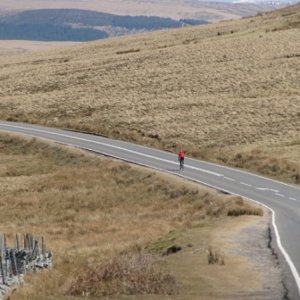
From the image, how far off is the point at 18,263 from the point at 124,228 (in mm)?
10895

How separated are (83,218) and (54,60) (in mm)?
77140

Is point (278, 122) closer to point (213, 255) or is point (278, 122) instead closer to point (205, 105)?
point (205, 105)

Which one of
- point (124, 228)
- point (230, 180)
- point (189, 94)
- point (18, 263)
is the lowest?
point (189, 94)

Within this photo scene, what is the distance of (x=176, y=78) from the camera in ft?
268

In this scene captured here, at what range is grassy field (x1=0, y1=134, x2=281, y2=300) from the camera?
54.6 feet

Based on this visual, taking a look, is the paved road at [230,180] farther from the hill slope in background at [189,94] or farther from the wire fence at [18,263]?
the wire fence at [18,263]

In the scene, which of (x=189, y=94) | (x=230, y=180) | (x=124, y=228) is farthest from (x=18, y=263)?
(x=189, y=94)

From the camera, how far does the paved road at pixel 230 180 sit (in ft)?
69.9

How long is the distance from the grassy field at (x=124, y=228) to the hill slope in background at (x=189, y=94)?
7.98 meters

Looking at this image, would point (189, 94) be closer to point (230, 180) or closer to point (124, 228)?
point (230, 180)

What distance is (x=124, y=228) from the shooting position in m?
30.2

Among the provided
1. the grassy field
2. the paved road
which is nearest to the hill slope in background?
the paved road

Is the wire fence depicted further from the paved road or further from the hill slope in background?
the hill slope in background

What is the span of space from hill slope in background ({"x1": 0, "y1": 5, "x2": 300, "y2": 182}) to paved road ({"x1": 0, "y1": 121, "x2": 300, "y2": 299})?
2202mm
